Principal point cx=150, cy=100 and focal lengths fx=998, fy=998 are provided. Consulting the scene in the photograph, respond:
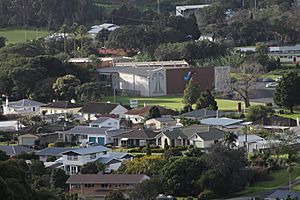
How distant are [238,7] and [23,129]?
41.6 m

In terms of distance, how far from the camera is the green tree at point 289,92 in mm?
31312

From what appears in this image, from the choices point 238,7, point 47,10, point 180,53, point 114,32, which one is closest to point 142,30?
point 114,32

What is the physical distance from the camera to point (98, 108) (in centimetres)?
3253

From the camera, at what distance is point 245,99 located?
111 ft

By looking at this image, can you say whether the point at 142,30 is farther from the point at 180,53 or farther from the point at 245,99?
the point at 245,99

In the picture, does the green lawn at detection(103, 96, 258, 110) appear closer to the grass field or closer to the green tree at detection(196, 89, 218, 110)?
the green tree at detection(196, 89, 218, 110)

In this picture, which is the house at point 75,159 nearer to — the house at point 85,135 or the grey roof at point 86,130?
the house at point 85,135

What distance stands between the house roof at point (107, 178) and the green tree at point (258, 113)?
29.3ft

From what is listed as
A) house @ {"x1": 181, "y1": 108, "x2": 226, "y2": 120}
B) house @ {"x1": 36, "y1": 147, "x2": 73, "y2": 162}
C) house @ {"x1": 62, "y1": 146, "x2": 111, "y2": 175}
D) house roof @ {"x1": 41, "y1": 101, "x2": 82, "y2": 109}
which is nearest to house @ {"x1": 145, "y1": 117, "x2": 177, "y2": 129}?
house @ {"x1": 181, "y1": 108, "x2": 226, "y2": 120}

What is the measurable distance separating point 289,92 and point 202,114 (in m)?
2.99

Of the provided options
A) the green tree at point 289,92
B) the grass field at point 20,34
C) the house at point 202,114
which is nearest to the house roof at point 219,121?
the house at point 202,114

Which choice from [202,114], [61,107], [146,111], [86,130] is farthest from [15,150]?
[61,107]

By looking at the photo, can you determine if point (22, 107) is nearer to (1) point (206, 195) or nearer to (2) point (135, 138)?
(2) point (135, 138)

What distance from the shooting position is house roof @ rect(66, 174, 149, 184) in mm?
21141
